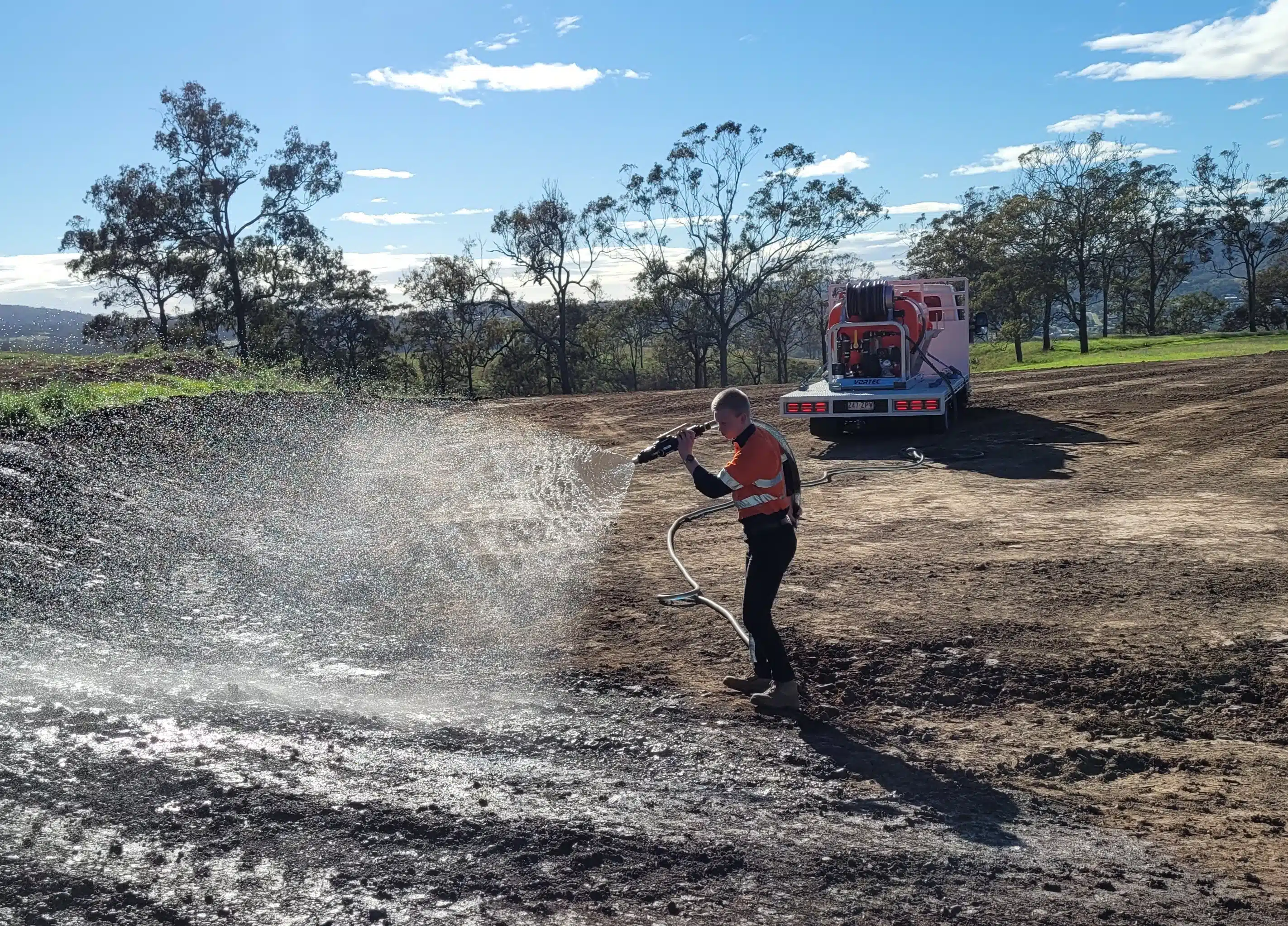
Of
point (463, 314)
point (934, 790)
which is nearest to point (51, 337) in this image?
point (463, 314)

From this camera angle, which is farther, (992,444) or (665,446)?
(992,444)

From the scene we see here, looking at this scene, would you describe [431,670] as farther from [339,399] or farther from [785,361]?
[785,361]

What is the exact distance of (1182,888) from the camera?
3914 mm

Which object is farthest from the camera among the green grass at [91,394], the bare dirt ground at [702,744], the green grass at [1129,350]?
A: the green grass at [1129,350]

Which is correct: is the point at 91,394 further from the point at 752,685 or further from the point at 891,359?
the point at 891,359

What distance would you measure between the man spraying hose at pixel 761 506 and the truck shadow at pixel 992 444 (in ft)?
25.6

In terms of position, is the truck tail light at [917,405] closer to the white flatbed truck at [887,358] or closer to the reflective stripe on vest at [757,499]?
the white flatbed truck at [887,358]

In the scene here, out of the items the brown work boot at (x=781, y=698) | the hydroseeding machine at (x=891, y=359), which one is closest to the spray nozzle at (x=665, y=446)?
the brown work boot at (x=781, y=698)

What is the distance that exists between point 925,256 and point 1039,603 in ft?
177

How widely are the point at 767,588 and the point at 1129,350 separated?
135 feet

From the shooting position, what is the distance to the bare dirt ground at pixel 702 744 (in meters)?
3.94

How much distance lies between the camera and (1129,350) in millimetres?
41969

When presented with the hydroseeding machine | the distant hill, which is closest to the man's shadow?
the hydroseeding machine

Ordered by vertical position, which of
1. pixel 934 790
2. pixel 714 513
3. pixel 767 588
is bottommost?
pixel 934 790
